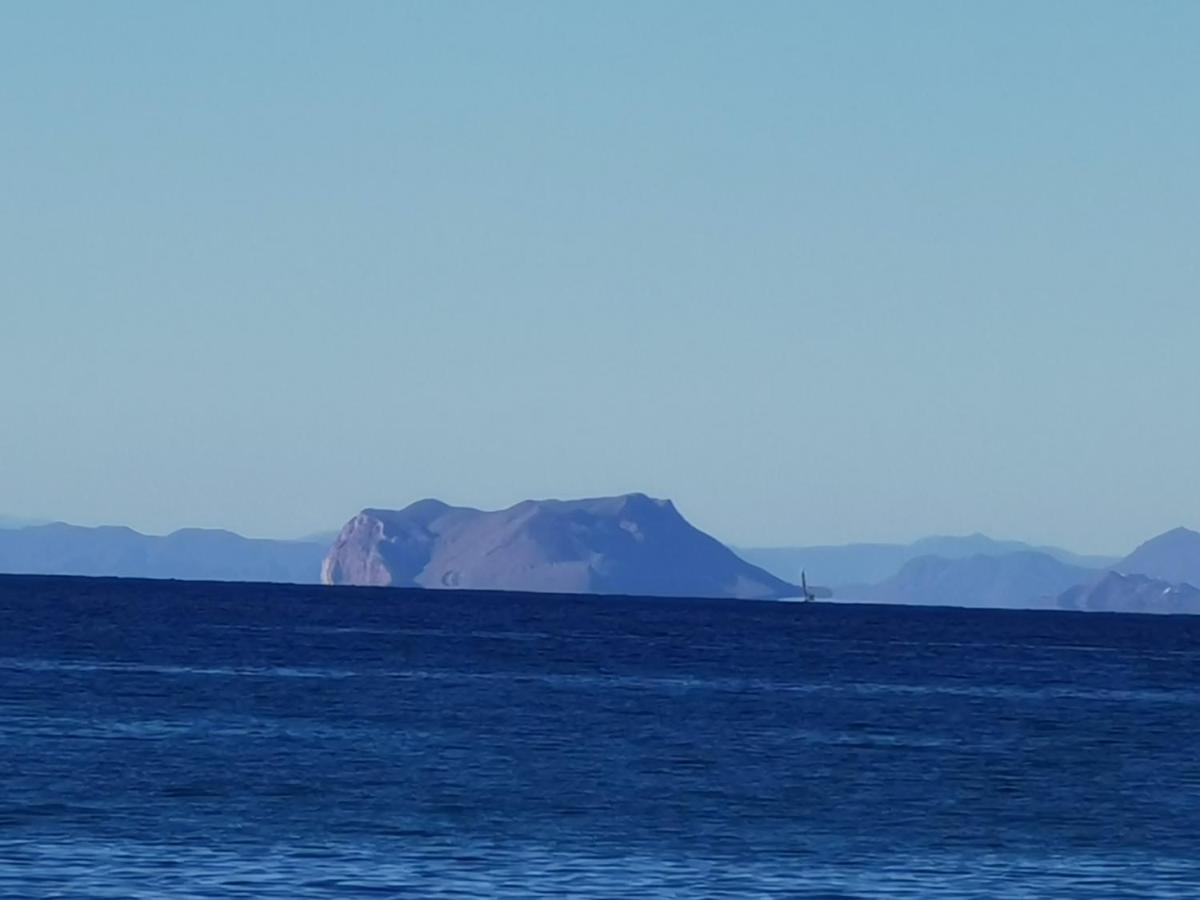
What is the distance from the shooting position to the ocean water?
38.0 meters

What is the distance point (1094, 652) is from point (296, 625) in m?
62.9

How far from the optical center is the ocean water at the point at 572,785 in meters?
38.0

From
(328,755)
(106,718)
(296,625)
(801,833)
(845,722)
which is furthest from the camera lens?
(296,625)

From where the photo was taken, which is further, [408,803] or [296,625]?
[296,625]

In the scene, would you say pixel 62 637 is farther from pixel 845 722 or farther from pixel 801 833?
pixel 801 833

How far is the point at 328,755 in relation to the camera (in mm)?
58344

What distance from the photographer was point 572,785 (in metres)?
52.7

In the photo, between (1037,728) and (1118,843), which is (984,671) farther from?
(1118,843)

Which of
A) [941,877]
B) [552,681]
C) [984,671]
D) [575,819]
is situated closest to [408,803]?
[575,819]

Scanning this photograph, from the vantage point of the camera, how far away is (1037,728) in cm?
8006

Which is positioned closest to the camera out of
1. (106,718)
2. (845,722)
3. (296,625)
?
(106,718)

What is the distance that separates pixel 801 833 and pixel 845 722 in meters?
34.5

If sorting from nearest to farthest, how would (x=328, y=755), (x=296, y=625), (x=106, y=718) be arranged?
(x=328, y=755), (x=106, y=718), (x=296, y=625)

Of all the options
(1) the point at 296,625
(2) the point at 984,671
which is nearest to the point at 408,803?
→ (2) the point at 984,671
